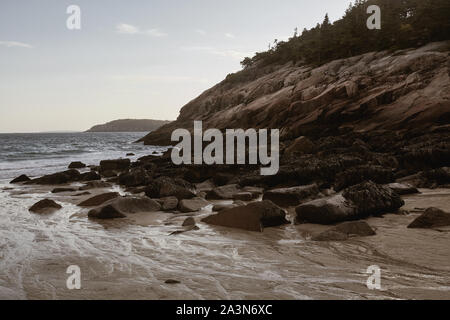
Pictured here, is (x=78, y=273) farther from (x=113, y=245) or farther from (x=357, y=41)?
(x=357, y=41)

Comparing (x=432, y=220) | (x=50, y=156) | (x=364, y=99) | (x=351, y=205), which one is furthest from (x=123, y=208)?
(x=50, y=156)

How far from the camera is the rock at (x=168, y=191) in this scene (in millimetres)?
10328

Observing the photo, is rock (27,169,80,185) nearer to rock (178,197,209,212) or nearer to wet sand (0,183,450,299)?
wet sand (0,183,450,299)

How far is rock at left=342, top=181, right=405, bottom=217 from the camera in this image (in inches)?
276

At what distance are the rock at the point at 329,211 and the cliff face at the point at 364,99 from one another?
14.3 m

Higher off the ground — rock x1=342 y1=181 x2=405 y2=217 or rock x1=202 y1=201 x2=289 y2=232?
rock x1=342 y1=181 x2=405 y2=217

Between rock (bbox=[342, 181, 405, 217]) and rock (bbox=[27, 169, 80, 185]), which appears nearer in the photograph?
rock (bbox=[342, 181, 405, 217])

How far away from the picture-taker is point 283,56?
192 feet

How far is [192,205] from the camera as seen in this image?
29.9 feet

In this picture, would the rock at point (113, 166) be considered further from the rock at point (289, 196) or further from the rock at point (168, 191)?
the rock at point (289, 196)

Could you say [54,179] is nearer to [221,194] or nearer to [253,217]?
[221,194]

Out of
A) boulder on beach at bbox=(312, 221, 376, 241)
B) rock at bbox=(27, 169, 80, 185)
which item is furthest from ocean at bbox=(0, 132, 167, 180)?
boulder on beach at bbox=(312, 221, 376, 241)

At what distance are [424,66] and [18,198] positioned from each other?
2577 centimetres

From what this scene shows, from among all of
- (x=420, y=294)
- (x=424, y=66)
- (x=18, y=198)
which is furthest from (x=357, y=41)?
(x=420, y=294)
